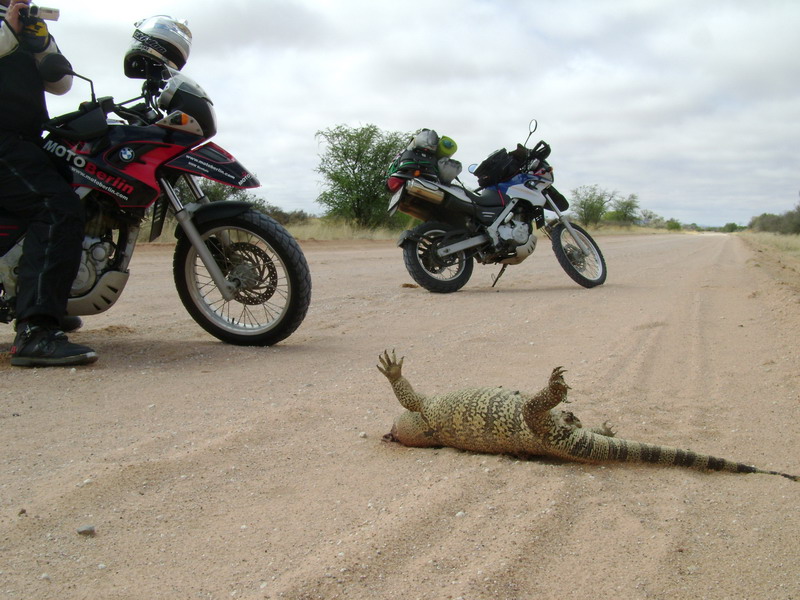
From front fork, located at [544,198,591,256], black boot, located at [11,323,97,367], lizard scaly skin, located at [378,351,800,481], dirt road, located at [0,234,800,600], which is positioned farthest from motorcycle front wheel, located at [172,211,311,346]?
front fork, located at [544,198,591,256]

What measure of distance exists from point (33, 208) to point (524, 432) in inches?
129

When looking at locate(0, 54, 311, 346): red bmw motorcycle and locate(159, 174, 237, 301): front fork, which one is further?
locate(159, 174, 237, 301): front fork

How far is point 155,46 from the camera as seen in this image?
4.95m

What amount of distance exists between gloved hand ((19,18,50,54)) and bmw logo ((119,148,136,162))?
0.74 m

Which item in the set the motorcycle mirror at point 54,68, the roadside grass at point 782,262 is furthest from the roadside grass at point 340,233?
the motorcycle mirror at point 54,68

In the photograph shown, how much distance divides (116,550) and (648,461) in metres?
1.88

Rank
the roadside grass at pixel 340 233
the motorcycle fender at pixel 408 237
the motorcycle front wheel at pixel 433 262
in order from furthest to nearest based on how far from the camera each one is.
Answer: the roadside grass at pixel 340 233
the motorcycle fender at pixel 408 237
the motorcycle front wheel at pixel 433 262

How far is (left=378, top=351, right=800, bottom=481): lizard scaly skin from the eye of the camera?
8.65 ft

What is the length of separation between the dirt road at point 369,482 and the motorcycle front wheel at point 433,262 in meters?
3.39

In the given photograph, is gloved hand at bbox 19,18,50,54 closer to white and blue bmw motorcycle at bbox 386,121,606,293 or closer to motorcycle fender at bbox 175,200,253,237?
motorcycle fender at bbox 175,200,253,237

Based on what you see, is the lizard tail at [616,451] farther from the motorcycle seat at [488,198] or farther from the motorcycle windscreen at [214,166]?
the motorcycle seat at [488,198]

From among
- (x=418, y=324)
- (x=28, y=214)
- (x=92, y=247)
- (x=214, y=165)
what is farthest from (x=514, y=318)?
(x=28, y=214)

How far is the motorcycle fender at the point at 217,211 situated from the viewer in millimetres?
4734

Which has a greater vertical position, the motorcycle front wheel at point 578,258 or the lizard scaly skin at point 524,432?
the motorcycle front wheel at point 578,258
